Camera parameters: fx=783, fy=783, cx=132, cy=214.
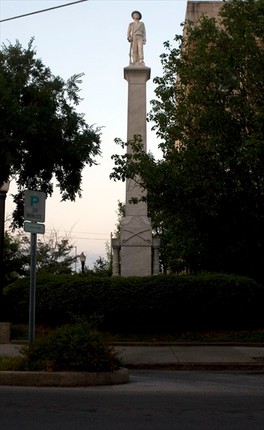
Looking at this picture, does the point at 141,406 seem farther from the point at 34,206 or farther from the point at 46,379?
the point at 34,206

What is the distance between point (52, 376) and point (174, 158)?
11.2m

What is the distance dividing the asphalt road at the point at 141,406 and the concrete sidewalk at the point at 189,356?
102 inches

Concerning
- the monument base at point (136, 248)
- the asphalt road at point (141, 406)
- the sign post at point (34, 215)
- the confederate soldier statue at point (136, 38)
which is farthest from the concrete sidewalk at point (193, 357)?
the confederate soldier statue at point (136, 38)

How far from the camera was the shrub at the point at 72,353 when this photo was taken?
11305mm

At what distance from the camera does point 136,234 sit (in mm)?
27875

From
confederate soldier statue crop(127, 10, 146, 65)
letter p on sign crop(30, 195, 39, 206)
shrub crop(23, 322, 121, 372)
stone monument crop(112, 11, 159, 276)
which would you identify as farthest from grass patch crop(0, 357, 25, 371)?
confederate soldier statue crop(127, 10, 146, 65)

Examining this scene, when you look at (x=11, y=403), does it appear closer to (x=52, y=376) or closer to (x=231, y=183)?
(x=52, y=376)

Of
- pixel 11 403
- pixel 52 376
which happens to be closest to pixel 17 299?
pixel 52 376

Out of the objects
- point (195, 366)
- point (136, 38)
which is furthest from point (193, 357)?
point (136, 38)

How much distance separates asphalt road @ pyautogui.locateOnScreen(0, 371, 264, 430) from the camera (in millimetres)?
7645

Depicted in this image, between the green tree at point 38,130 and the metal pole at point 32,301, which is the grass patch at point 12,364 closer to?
the metal pole at point 32,301

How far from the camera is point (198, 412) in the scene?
852 cm

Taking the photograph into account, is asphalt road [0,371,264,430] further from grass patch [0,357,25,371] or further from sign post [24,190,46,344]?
sign post [24,190,46,344]

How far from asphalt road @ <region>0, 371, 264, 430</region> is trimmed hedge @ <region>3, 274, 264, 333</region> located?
8695 millimetres
